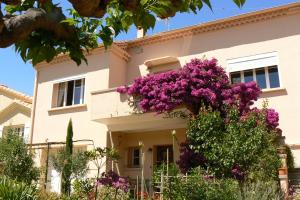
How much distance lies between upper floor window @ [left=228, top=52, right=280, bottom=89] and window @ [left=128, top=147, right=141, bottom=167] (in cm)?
636

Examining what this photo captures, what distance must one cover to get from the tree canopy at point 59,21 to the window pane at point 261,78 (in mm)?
16072

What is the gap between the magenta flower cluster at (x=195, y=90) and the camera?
1680cm

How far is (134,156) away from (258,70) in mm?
7939

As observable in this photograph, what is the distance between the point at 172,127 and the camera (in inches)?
779

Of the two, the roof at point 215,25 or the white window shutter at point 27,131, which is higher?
the roof at point 215,25

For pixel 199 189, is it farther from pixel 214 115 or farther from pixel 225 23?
pixel 225 23

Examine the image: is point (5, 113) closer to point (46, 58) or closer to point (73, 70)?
point (73, 70)

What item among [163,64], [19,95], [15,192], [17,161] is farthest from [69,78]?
[15,192]

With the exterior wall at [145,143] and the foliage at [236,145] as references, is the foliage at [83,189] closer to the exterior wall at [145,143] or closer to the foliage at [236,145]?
the foliage at [236,145]

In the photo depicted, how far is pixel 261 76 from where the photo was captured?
1908cm

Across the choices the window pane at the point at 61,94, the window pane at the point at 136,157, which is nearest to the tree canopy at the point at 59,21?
the window pane at the point at 136,157

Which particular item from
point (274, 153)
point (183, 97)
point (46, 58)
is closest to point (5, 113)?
point (183, 97)

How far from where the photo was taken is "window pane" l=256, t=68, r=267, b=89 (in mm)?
18922

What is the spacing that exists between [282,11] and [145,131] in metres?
9.01
